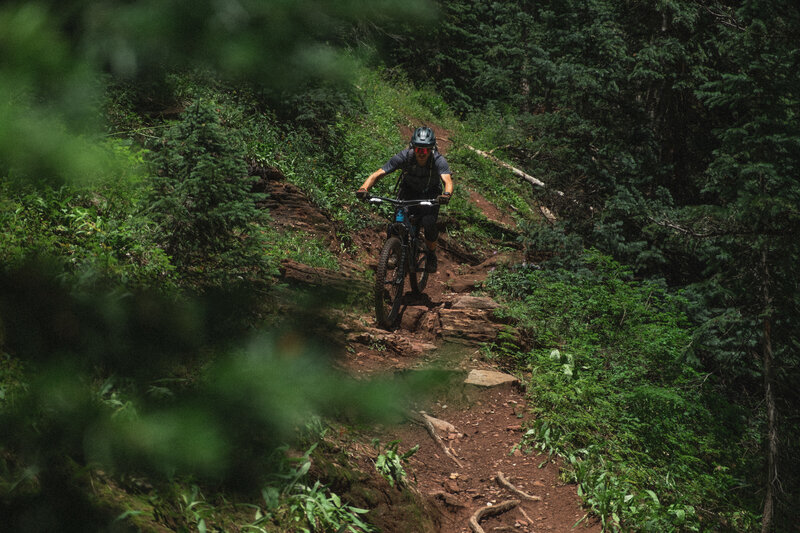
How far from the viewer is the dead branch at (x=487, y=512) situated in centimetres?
506

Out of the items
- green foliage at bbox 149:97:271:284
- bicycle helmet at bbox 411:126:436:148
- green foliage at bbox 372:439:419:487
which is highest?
bicycle helmet at bbox 411:126:436:148

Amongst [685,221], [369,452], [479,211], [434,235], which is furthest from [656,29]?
[369,452]

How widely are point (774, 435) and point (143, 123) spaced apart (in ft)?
30.9

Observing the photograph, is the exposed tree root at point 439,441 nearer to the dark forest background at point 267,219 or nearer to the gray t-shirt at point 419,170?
the dark forest background at point 267,219

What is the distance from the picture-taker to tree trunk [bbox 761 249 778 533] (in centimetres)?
647

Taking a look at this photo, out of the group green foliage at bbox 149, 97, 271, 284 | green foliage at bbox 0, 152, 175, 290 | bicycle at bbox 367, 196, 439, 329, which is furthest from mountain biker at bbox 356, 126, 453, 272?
green foliage at bbox 0, 152, 175, 290

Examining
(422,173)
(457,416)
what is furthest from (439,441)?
(422,173)

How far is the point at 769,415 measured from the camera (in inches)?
279

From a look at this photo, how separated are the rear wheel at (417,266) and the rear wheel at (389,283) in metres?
0.38

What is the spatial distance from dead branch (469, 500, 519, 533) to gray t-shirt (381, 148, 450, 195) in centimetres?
497

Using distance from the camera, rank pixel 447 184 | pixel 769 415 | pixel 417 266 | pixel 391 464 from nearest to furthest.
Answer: pixel 391 464 < pixel 769 415 < pixel 447 184 < pixel 417 266

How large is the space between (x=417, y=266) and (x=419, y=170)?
150 centimetres

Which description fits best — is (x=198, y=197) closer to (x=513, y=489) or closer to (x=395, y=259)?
(x=395, y=259)

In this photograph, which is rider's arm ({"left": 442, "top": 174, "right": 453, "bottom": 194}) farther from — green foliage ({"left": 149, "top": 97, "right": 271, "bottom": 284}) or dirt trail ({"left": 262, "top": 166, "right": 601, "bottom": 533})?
green foliage ({"left": 149, "top": 97, "right": 271, "bottom": 284})
